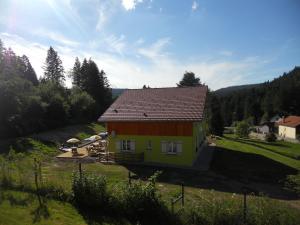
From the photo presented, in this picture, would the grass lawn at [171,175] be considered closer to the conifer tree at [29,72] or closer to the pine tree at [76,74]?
the conifer tree at [29,72]

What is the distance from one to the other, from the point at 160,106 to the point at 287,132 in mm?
70372

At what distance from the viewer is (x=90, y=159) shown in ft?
90.3

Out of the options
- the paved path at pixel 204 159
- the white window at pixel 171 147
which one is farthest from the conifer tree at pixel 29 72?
the white window at pixel 171 147

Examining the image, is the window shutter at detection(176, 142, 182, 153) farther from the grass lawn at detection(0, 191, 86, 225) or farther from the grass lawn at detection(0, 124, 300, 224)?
the grass lawn at detection(0, 191, 86, 225)

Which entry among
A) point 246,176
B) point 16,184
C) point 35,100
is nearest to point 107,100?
point 35,100

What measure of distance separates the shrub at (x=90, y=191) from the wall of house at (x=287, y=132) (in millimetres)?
80068

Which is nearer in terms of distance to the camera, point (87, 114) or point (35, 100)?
point (35, 100)

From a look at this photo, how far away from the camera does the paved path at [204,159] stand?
2461cm

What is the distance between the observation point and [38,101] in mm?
40219

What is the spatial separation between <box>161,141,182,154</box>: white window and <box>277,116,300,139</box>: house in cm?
6522

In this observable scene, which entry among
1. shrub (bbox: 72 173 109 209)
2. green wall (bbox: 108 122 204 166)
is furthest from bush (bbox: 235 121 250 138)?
shrub (bbox: 72 173 109 209)

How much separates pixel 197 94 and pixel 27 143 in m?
19.3

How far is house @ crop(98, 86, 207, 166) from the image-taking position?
82.9 feet

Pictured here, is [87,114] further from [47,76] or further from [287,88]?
[287,88]
